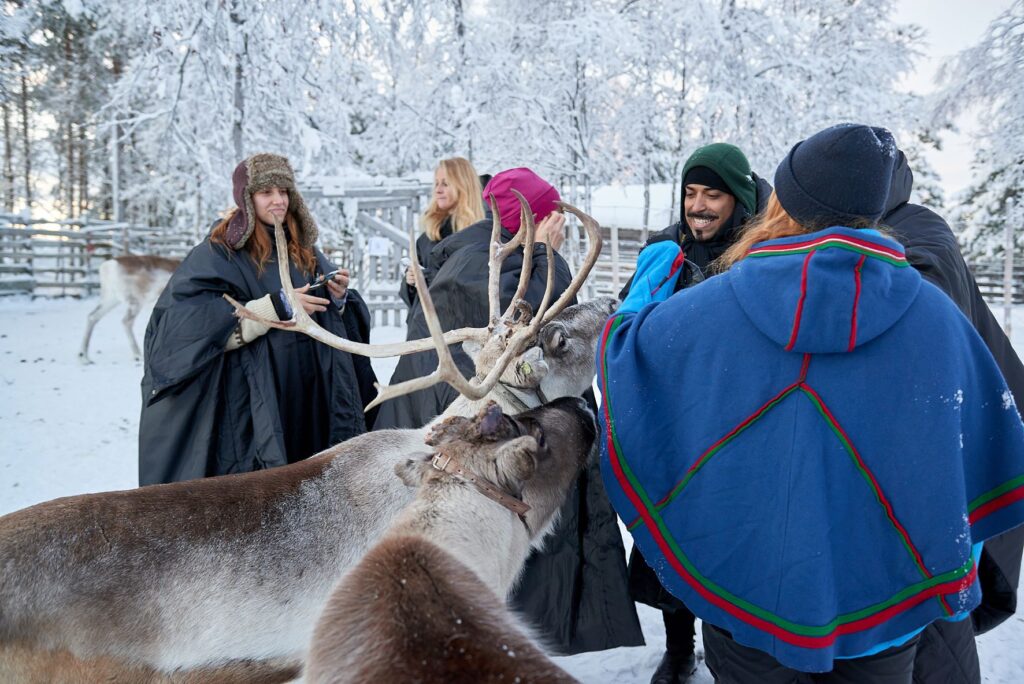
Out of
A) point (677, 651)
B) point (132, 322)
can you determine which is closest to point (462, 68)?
point (132, 322)

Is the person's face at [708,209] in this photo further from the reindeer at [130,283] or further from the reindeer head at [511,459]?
the reindeer at [130,283]

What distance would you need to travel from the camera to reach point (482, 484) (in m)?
1.87

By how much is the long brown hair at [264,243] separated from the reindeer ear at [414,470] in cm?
166

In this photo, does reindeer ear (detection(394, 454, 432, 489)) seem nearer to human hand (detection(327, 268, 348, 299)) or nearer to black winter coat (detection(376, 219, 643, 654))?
black winter coat (detection(376, 219, 643, 654))

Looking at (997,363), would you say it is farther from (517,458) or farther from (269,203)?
(269,203)

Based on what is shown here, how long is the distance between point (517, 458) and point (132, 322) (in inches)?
450

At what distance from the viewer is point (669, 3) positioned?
11383 millimetres

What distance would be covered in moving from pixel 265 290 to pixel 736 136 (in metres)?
10.5

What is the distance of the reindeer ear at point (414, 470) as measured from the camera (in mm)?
1920

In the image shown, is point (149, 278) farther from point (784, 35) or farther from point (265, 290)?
point (784, 35)

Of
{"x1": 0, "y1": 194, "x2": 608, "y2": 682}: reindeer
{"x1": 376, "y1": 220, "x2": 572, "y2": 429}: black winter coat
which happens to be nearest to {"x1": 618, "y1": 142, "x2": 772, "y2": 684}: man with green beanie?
{"x1": 376, "y1": 220, "x2": 572, "y2": 429}: black winter coat

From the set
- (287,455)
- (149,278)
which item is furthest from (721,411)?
(149,278)

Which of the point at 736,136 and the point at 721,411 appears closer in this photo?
the point at 721,411

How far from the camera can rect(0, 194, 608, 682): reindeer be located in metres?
1.91
